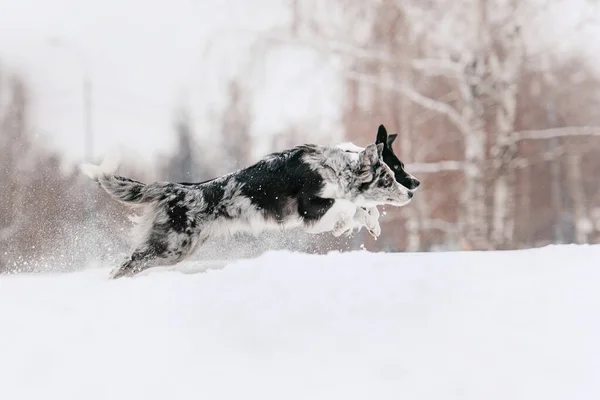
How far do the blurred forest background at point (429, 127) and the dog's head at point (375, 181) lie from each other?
17.6 ft

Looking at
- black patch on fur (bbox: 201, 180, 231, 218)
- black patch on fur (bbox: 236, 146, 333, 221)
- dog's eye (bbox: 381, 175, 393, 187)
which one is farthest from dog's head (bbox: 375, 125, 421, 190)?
black patch on fur (bbox: 201, 180, 231, 218)

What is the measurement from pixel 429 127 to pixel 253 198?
885cm

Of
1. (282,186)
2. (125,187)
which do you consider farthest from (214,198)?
(125,187)

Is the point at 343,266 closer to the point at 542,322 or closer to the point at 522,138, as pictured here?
the point at 542,322

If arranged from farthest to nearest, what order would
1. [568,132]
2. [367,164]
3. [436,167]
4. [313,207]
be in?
1. [568,132]
2. [436,167]
3. [367,164]
4. [313,207]

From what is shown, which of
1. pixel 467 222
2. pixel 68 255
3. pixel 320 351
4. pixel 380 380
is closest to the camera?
pixel 380 380

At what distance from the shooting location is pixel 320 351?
3.07 metres

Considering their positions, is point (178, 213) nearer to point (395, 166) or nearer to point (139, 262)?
point (139, 262)

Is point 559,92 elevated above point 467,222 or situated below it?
above

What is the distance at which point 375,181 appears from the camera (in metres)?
5.32

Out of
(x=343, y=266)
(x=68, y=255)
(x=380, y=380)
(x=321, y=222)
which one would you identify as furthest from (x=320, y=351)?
(x=68, y=255)

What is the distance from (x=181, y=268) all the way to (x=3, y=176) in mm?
9765

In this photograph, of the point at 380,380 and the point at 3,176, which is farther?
the point at 3,176

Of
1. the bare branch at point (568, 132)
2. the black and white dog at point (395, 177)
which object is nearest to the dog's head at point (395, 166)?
the black and white dog at point (395, 177)
